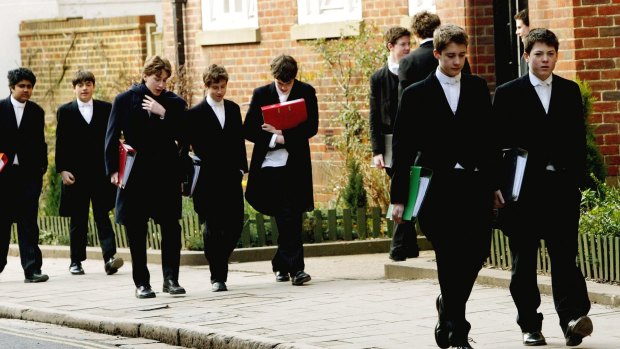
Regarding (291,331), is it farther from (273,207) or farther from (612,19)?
(612,19)

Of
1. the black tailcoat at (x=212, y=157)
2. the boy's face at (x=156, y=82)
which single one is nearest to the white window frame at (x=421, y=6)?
the black tailcoat at (x=212, y=157)

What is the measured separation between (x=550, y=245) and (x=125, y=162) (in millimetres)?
4230

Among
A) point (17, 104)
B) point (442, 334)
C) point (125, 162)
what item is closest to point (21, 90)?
point (17, 104)

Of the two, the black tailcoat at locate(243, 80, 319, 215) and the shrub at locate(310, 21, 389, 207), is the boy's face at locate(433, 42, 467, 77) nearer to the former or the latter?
the black tailcoat at locate(243, 80, 319, 215)

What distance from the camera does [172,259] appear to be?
476 inches

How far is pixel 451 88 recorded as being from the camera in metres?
8.77

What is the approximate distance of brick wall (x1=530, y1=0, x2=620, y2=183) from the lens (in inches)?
538

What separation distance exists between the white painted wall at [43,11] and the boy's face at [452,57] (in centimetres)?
1694

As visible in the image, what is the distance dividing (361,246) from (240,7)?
558 centimetres

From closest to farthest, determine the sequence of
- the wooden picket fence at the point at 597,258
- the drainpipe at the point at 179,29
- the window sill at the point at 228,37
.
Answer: the wooden picket fence at the point at 597,258 < the window sill at the point at 228,37 < the drainpipe at the point at 179,29

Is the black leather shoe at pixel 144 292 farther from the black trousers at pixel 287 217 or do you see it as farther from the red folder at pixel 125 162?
the black trousers at pixel 287 217

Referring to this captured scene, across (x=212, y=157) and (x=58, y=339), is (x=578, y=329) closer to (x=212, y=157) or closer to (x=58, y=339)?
(x=58, y=339)

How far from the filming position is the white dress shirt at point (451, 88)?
28.7 ft

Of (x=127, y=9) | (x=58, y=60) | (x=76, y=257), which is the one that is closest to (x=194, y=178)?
(x=76, y=257)
